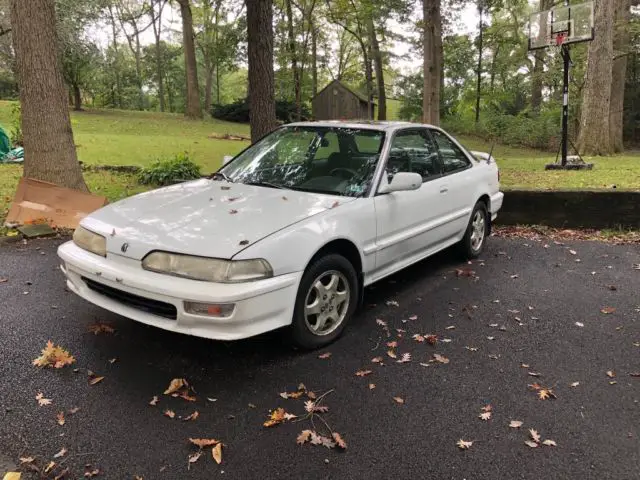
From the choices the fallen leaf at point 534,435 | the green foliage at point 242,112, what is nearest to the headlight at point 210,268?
the fallen leaf at point 534,435

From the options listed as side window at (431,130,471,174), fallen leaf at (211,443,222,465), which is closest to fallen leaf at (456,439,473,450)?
fallen leaf at (211,443,222,465)

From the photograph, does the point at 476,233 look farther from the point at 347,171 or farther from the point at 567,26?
the point at 567,26

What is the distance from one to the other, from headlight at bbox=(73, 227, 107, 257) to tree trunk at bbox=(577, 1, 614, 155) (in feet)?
48.6

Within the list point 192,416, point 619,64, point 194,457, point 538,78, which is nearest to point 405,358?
point 192,416

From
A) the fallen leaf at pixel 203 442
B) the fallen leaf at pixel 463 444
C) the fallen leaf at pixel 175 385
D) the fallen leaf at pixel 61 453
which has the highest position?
the fallen leaf at pixel 175 385

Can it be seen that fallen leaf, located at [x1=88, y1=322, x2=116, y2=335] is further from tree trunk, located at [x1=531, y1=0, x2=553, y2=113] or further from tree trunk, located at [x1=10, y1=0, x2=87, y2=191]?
tree trunk, located at [x1=531, y1=0, x2=553, y2=113]

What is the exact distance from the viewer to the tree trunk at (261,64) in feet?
26.2

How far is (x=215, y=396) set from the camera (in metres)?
3.00

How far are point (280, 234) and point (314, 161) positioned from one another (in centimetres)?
140

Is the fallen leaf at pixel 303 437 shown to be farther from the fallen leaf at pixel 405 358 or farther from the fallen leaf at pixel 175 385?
the fallen leaf at pixel 405 358

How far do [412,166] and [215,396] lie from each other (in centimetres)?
269

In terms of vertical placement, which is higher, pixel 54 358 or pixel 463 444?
pixel 54 358

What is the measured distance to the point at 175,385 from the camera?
3.06 metres

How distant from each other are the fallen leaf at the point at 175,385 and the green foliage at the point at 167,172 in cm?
690
